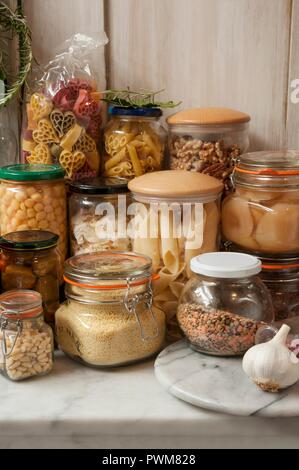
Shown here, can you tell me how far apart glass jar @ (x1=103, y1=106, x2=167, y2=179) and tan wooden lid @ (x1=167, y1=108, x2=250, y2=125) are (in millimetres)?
44

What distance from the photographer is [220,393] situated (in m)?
0.86

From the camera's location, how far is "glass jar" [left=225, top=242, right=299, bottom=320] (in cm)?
106

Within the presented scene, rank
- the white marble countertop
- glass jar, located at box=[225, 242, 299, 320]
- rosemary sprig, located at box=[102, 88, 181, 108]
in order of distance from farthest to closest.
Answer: rosemary sprig, located at box=[102, 88, 181, 108] < glass jar, located at box=[225, 242, 299, 320] < the white marble countertop

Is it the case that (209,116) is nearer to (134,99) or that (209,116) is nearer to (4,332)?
(134,99)

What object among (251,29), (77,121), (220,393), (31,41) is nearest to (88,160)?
(77,121)

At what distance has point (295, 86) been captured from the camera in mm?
1202

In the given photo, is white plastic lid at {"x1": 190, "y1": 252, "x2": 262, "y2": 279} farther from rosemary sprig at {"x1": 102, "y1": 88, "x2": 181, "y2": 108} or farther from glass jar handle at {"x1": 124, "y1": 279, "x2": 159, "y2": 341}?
rosemary sprig at {"x1": 102, "y1": 88, "x2": 181, "y2": 108}

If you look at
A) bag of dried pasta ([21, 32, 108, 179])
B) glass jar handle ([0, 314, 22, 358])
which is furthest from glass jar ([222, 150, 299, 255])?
glass jar handle ([0, 314, 22, 358])

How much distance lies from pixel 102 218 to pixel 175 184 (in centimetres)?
16

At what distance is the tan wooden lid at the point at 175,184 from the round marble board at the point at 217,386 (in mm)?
269

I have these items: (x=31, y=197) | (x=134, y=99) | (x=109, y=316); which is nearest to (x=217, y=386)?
(x=109, y=316)

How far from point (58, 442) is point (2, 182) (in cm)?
49

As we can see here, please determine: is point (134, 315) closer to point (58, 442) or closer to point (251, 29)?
point (58, 442)

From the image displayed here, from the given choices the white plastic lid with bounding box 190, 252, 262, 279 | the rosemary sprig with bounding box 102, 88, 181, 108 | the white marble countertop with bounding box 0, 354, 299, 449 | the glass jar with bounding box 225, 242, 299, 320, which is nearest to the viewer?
the white marble countertop with bounding box 0, 354, 299, 449
